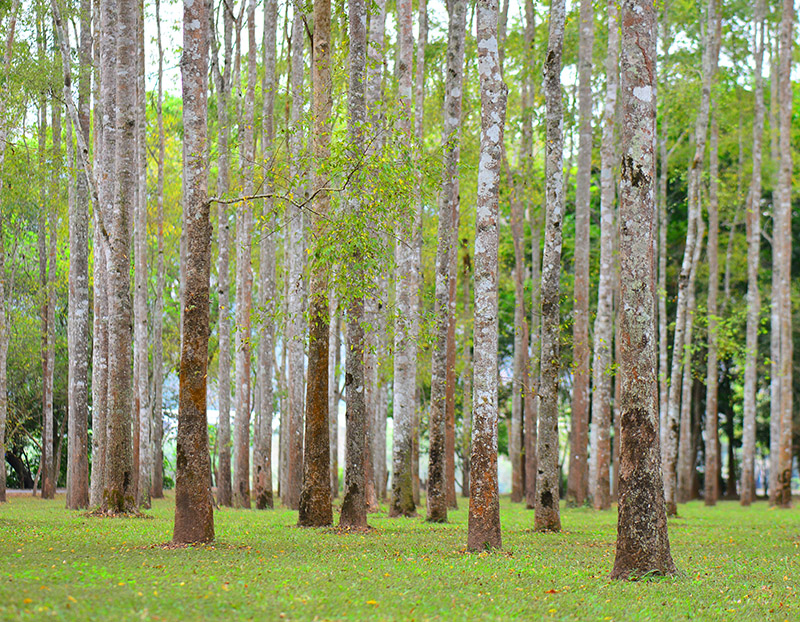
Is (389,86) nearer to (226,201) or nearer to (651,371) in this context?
(226,201)

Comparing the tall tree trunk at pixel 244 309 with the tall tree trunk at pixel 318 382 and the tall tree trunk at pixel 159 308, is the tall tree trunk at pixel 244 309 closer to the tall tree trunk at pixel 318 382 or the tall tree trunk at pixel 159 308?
the tall tree trunk at pixel 159 308

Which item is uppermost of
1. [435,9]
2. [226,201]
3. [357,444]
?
[435,9]

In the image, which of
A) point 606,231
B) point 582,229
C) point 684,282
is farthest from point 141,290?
point 684,282

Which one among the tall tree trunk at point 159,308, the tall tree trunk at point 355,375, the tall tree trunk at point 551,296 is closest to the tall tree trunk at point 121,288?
the tall tree trunk at point 355,375

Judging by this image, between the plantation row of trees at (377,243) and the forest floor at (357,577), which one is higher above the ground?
the plantation row of trees at (377,243)

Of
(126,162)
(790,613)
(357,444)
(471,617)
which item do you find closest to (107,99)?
(126,162)

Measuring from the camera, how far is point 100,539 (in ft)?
33.8

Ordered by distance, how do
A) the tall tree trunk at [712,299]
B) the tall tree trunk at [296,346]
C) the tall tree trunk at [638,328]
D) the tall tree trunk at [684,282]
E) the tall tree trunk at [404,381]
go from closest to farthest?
1. the tall tree trunk at [638,328]
2. the tall tree trunk at [404,381]
3. the tall tree trunk at [296,346]
4. the tall tree trunk at [684,282]
5. the tall tree trunk at [712,299]

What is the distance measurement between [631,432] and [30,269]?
24.5 meters

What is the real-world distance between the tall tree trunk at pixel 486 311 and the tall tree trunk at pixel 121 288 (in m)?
5.88

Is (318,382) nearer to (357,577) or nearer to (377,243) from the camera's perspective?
(377,243)

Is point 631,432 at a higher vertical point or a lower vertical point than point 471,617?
higher

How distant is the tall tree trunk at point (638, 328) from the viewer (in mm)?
8609

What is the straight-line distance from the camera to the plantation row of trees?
1011 cm
